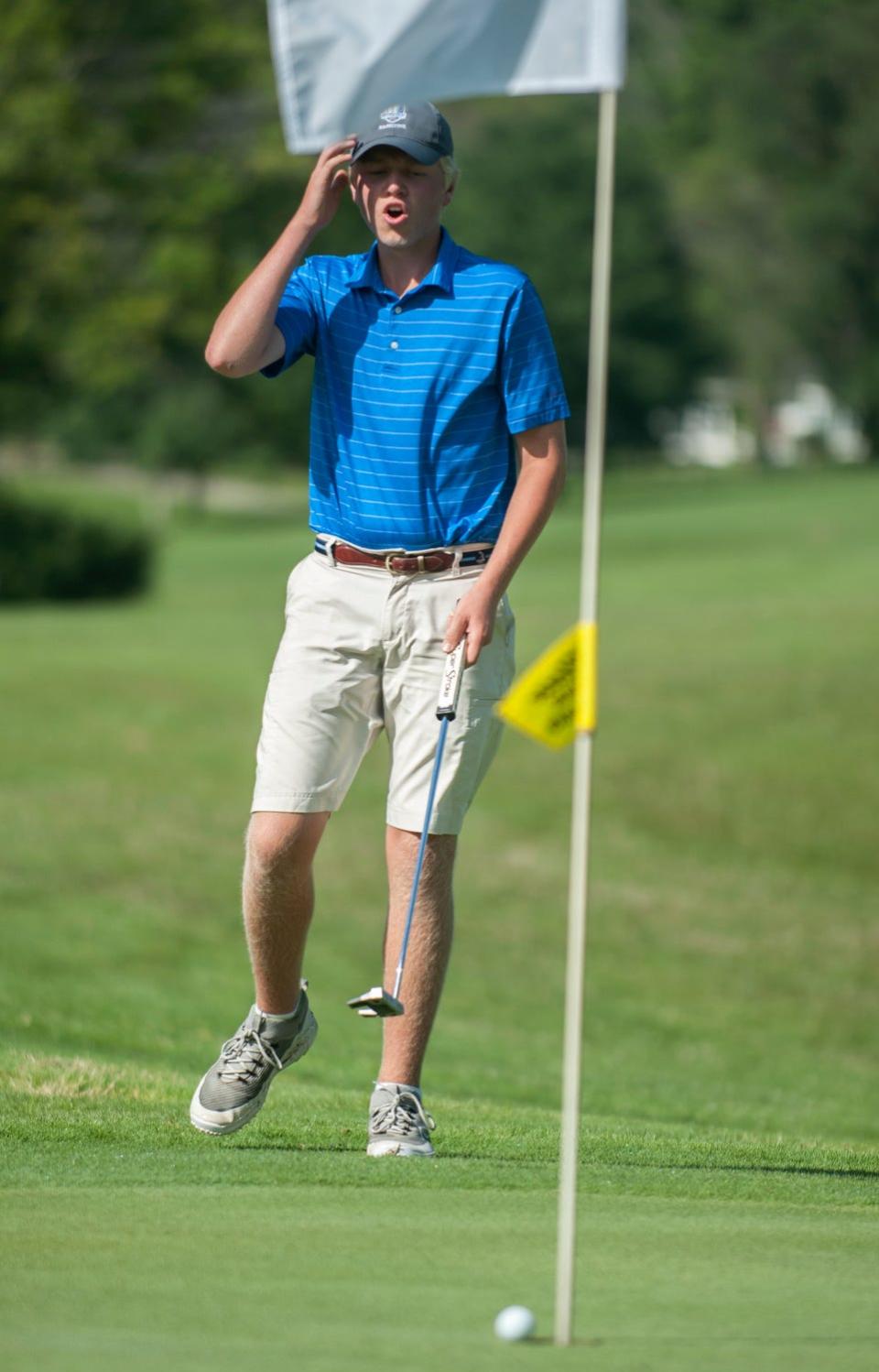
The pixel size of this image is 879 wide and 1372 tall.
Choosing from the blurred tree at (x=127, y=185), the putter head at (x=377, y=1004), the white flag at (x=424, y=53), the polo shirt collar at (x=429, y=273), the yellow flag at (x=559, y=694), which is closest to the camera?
the yellow flag at (x=559, y=694)

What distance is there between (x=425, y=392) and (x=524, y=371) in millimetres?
250

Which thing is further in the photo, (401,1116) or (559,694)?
(401,1116)

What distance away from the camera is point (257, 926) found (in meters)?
5.42

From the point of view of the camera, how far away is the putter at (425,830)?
505 cm

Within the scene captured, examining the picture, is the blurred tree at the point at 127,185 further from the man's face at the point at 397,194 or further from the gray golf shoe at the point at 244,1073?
the gray golf shoe at the point at 244,1073

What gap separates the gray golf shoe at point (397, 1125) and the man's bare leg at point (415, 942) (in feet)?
0.28

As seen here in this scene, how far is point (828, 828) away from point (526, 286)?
13555mm

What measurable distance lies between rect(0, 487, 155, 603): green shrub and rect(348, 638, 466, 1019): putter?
95.1 ft

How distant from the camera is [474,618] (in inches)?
204

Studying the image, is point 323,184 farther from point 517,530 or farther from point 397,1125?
point 397,1125

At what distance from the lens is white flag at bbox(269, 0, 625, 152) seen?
425 cm

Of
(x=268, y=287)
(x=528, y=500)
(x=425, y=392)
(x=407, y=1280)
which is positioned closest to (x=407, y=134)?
(x=268, y=287)

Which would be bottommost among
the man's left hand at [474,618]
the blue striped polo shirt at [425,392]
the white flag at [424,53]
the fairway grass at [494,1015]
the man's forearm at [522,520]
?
the fairway grass at [494,1015]

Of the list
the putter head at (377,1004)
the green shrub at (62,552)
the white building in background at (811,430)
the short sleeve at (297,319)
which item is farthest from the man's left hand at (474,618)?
the white building in background at (811,430)
